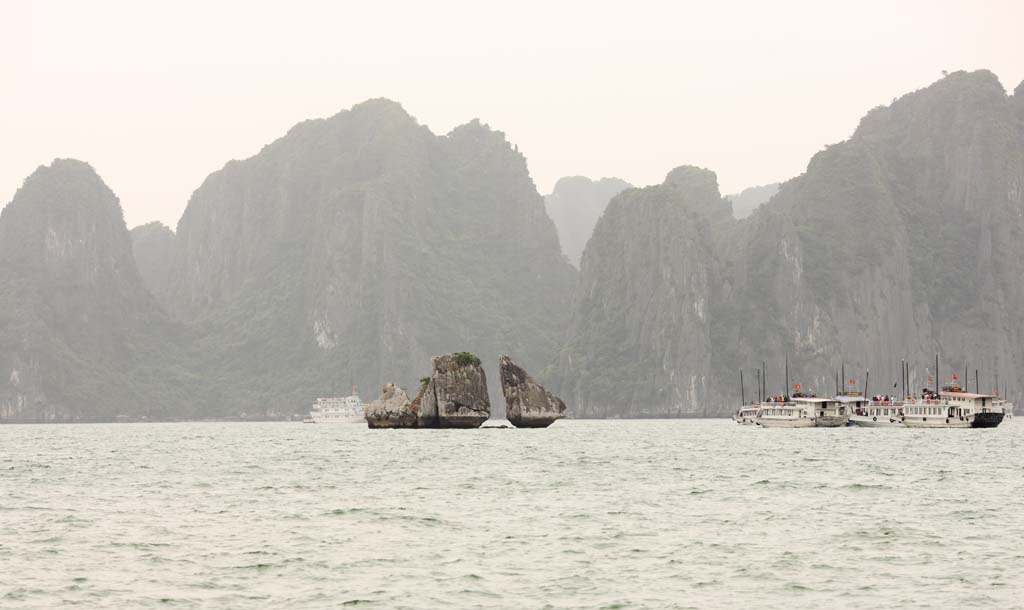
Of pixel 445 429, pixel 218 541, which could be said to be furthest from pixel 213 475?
pixel 445 429

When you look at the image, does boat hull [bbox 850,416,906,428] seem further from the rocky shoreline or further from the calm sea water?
the calm sea water

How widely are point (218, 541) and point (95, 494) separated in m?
20.8

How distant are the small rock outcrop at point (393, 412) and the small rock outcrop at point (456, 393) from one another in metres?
3.90

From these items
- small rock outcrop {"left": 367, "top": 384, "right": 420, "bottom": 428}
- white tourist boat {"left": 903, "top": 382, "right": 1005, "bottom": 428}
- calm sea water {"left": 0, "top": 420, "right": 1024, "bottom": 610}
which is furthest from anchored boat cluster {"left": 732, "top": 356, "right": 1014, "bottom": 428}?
calm sea water {"left": 0, "top": 420, "right": 1024, "bottom": 610}

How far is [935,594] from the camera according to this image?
108 ft

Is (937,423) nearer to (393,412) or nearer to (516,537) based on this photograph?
(393,412)

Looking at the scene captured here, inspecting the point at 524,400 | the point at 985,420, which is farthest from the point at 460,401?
the point at 985,420

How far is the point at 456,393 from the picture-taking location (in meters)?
154

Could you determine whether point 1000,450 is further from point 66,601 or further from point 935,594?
point 66,601

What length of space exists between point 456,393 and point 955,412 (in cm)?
6149

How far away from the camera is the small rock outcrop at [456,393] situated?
15175cm

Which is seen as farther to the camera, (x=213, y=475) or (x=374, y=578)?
(x=213, y=475)

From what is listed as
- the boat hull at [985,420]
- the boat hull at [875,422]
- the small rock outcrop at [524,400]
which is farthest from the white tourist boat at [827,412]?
the small rock outcrop at [524,400]

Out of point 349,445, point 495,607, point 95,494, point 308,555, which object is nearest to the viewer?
point 495,607
